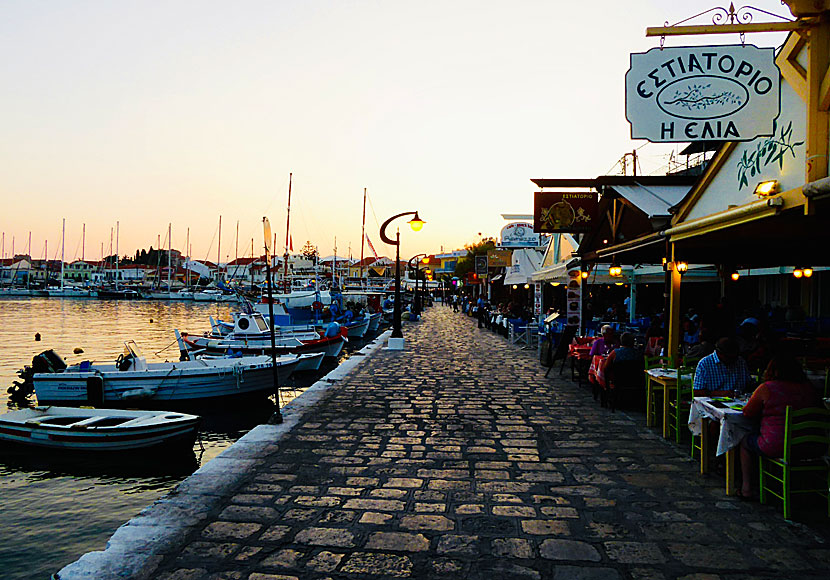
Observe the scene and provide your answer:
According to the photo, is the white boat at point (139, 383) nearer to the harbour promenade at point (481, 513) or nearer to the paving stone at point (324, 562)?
the harbour promenade at point (481, 513)

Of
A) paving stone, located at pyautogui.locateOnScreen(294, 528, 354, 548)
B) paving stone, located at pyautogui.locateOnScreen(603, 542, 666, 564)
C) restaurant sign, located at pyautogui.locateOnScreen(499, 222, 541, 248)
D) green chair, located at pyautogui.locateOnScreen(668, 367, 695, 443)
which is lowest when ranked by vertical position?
paving stone, located at pyautogui.locateOnScreen(294, 528, 354, 548)

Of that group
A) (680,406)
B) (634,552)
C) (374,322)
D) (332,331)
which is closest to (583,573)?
(634,552)

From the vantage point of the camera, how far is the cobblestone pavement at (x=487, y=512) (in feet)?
12.8

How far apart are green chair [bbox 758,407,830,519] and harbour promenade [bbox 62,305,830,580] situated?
0.28m

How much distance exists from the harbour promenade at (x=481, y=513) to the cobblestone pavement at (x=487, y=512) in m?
0.02

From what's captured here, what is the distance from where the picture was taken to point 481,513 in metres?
4.82

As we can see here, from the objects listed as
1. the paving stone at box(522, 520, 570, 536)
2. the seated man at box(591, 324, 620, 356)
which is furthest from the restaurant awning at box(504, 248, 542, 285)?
the paving stone at box(522, 520, 570, 536)

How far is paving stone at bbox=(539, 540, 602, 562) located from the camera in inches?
158

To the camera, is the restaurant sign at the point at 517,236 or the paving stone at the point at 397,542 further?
the restaurant sign at the point at 517,236

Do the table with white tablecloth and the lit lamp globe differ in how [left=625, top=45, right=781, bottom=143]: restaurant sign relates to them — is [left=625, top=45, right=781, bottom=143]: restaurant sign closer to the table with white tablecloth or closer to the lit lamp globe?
the table with white tablecloth

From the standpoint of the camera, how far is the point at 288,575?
12.4ft

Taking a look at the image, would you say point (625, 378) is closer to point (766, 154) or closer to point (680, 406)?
point (680, 406)

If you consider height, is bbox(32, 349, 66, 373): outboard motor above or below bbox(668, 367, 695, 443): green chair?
below

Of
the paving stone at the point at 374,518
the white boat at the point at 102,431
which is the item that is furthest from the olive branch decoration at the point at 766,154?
the white boat at the point at 102,431
